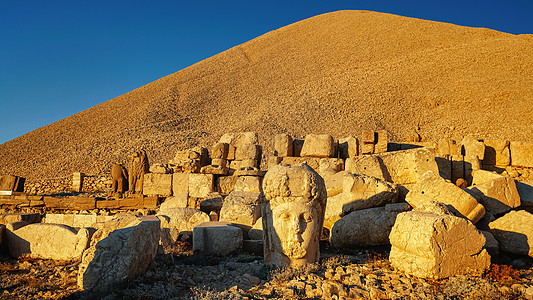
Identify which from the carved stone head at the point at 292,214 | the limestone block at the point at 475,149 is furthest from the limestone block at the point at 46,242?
the limestone block at the point at 475,149

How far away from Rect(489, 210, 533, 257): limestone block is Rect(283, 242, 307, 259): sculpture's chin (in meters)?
3.14

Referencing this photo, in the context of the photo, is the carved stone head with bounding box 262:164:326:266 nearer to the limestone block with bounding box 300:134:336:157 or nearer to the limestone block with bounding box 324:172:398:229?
the limestone block with bounding box 324:172:398:229

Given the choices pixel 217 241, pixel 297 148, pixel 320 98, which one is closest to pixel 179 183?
pixel 297 148

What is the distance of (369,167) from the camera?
883 centimetres

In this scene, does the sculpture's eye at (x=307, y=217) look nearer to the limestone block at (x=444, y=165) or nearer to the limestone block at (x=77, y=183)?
the limestone block at (x=444, y=165)

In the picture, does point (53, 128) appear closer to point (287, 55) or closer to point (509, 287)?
point (287, 55)

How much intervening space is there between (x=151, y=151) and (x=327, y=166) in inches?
853

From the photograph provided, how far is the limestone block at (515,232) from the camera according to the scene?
216 inches

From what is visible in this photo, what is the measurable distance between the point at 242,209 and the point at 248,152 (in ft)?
15.9

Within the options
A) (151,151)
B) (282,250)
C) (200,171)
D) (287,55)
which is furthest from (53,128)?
(282,250)

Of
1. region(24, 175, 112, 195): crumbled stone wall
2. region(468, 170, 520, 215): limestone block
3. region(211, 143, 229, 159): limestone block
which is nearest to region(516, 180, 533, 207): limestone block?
region(468, 170, 520, 215): limestone block

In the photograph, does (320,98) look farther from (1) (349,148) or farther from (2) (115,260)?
(2) (115,260)

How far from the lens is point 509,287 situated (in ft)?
14.1

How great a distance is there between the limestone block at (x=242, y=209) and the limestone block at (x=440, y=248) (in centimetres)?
313
